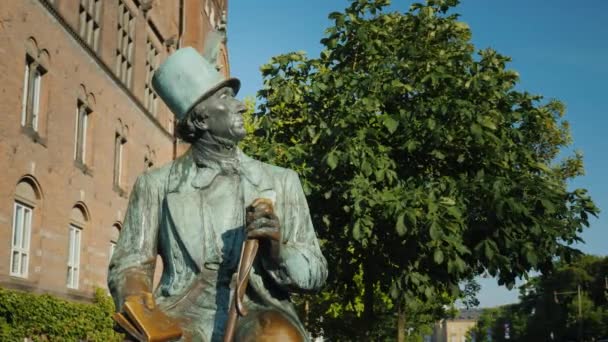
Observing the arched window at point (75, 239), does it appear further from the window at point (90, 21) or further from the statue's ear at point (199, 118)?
the statue's ear at point (199, 118)

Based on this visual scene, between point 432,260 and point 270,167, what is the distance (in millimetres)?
11188

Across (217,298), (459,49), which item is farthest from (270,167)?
(459,49)

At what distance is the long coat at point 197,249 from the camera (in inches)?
165

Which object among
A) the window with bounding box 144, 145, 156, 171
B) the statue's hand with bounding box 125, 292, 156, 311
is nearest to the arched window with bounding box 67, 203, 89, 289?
the window with bounding box 144, 145, 156, 171

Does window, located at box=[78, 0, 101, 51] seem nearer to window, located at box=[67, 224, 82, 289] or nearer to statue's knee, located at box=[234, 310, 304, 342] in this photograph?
window, located at box=[67, 224, 82, 289]

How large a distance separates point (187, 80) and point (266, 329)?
1336 mm

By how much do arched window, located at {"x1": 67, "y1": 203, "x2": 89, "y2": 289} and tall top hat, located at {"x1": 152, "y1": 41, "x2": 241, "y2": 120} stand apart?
23404mm

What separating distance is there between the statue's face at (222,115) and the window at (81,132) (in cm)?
2408

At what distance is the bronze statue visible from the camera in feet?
13.0

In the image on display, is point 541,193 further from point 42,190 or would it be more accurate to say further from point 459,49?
point 42,190

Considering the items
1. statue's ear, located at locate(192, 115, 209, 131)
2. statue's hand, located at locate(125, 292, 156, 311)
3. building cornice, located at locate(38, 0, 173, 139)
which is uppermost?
building cornice, located at locate(38, 0, 173, 139)

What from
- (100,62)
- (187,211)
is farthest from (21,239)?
(187,211)

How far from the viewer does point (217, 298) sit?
4.25 m

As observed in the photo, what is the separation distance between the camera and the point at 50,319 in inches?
912
